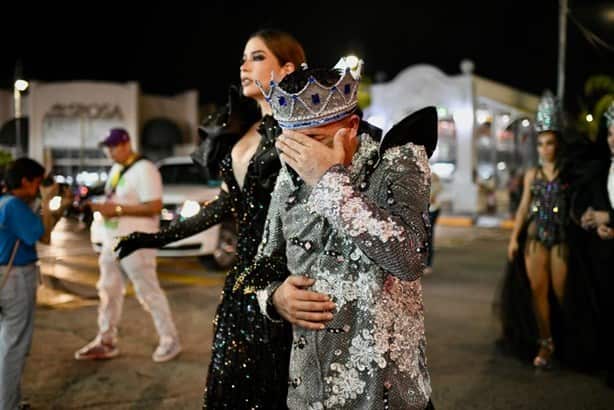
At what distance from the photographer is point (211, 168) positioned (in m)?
2.91

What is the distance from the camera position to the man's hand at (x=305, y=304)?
168cm

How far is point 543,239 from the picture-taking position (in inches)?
203

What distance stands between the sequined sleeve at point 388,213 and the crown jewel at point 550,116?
151 inches

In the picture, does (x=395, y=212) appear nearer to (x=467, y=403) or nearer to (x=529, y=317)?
(x=467, y=403)

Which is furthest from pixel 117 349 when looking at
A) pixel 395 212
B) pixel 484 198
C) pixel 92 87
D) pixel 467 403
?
pixel 92 87

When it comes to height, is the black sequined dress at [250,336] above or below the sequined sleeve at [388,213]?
below

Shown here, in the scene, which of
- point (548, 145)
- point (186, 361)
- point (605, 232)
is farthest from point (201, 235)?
point (605, 232)

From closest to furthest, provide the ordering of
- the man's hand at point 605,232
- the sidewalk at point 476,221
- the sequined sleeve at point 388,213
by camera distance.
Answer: the sequined sleeve at point 388,213 → the man's hand at point 605,232 → the sidewalk at point 476,221

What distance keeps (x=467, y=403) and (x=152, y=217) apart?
9.51ft

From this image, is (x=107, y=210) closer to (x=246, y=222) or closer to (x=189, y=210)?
(x=189, y=210)

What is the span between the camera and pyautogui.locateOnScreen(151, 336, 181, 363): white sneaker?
5191 mm

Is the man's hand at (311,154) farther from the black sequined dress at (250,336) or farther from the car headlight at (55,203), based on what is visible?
the car headlight at (55,203)

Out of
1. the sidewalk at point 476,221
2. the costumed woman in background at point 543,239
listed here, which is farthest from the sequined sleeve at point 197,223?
the sidewalk at point 476,221

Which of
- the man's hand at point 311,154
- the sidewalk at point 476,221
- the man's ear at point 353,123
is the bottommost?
the sidewalk at point 476,221
